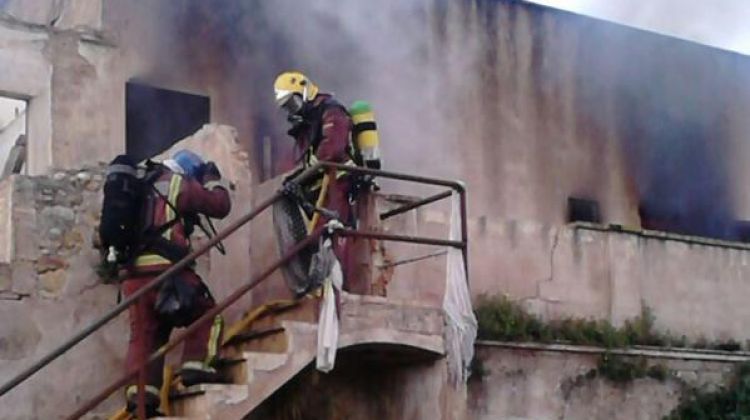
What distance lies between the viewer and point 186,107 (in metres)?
12.0

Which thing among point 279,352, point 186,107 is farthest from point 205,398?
point 186,107

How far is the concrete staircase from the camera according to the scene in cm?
879

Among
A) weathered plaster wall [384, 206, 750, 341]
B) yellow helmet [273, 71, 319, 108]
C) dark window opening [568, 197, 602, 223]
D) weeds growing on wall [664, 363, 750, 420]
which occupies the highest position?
yellow helmet [273, 71, 319, 108]

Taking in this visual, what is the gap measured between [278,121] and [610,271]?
11.0 ft

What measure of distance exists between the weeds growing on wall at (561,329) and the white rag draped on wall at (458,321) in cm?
140

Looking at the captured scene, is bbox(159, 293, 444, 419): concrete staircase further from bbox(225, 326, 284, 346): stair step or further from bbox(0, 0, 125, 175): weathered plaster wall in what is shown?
bbox(0, 0, 125, 175): weathered plaster wall

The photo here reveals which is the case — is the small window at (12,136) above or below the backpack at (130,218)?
above

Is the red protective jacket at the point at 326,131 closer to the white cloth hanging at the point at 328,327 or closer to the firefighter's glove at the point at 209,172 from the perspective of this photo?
the firefighter's glove at the point at 209,172

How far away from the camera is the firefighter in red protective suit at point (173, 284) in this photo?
904 centimetres

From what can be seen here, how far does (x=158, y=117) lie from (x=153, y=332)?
3097 mm

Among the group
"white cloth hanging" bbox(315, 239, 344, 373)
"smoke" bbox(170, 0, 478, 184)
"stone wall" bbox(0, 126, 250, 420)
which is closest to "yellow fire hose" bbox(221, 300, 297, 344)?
"white cloth hanging" bbox(315, 239, 344, 373)

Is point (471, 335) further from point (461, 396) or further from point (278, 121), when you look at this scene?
point (278, 121)

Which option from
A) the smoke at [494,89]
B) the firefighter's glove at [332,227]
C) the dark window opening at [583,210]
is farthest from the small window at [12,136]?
the dark window opening at [583,210]

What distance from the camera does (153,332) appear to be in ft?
30.3
